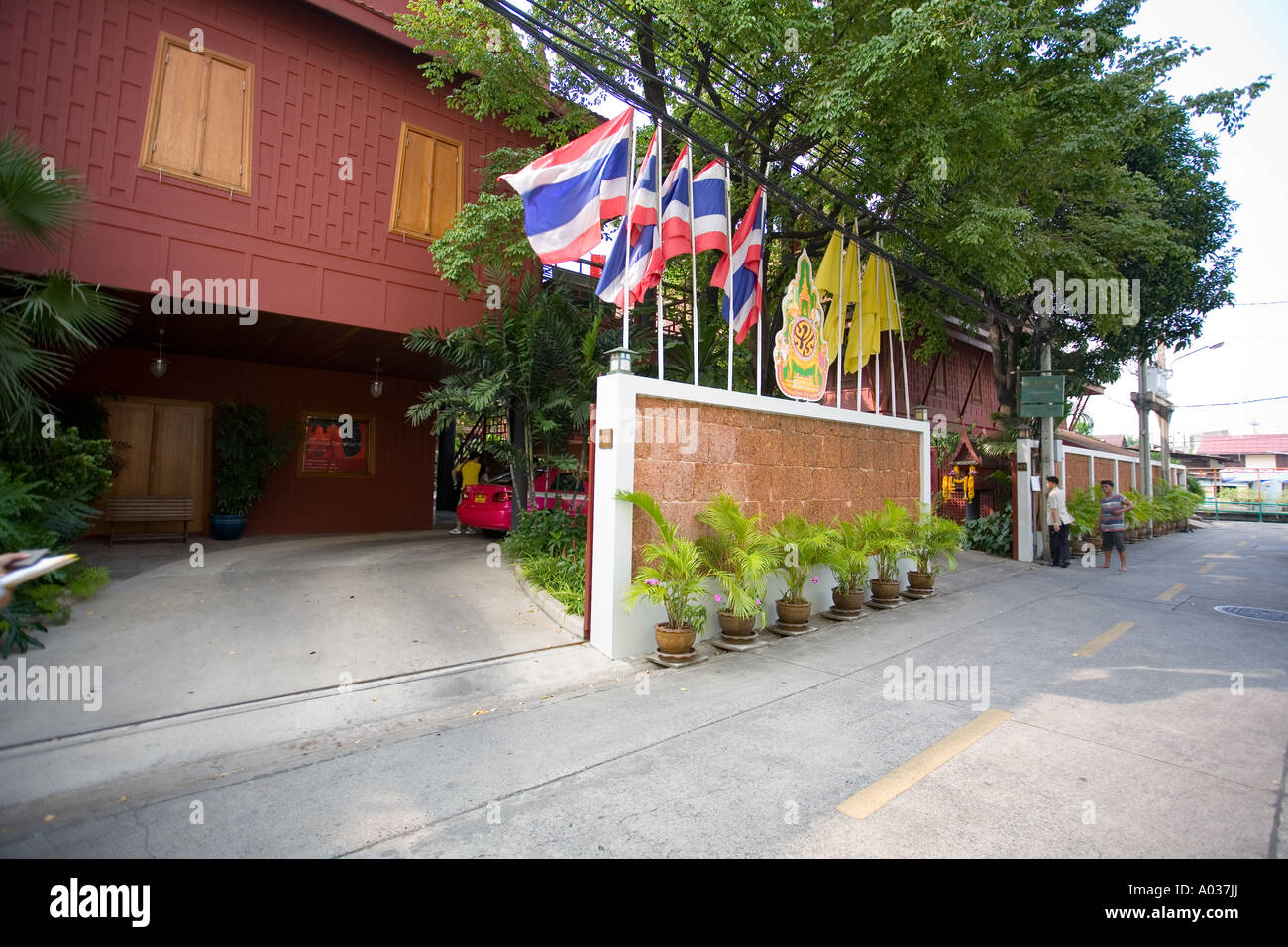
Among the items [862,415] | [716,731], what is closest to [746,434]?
[862,415]

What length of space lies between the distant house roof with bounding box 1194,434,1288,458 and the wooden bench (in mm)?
68983

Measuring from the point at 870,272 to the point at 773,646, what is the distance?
6.96m

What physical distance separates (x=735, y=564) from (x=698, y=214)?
4334 millimetres

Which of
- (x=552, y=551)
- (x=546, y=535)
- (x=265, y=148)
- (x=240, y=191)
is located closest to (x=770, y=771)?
(x=552, y=551)

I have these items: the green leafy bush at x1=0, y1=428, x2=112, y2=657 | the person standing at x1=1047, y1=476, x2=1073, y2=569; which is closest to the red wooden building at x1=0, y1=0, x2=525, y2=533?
the green leafy bush at x1=0, y1=428, x2=112, y2=657

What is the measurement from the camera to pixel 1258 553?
643 inches

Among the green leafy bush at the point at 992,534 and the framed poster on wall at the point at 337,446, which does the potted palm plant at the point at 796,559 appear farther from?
the green leafy bush at the point at 992,534

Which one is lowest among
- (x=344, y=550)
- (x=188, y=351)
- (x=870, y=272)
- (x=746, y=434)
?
(x=344, y=550)

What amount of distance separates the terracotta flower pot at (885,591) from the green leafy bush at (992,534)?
297 inches

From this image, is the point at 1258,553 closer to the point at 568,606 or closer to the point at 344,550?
the point at 568,606

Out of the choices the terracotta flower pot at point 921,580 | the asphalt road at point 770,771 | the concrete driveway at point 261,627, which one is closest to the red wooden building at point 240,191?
the concrete driveway at point 261,627
